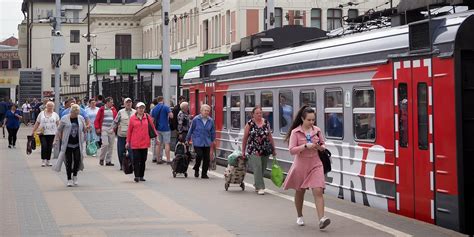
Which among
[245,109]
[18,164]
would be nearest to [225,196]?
[245,109]

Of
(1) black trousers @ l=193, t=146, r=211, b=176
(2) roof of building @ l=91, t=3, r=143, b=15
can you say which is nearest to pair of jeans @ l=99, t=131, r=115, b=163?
(1) black trousers @ l=193, t=146, r=211, b=176

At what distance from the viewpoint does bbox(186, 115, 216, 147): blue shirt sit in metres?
20.0

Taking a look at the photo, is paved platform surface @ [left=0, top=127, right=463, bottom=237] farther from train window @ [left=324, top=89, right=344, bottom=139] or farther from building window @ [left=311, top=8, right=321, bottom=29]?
building window @ [left=311, top=8, right=321, bottom=29]

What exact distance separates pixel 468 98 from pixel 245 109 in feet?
36.3

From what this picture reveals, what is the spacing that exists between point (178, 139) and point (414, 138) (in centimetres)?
1017

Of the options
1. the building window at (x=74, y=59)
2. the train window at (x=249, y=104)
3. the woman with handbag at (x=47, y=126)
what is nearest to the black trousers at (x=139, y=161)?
the train window at (x=249, y=104)

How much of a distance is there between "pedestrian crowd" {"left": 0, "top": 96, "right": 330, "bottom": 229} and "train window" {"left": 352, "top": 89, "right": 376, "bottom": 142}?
5.13 feet

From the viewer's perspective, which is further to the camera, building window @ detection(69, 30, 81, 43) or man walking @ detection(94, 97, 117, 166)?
building window @ detection(69, 30, 81, 43)

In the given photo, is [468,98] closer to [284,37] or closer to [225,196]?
[225,196]

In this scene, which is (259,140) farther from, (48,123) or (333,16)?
(333,16)

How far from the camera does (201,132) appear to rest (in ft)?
65.7

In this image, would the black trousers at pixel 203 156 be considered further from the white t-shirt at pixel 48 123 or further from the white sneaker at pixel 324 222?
the white sneaker at pixel 324 222

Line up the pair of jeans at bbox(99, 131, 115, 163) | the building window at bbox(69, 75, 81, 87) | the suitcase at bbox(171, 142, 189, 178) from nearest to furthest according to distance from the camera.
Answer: the suitcase at bbox(171, 142, 189, 178), the pair of jeans at bbox(99, 131, 115, 163), the building window at bbox(69, 75, 81, 87)

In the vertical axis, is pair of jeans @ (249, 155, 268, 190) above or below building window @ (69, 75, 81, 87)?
below
